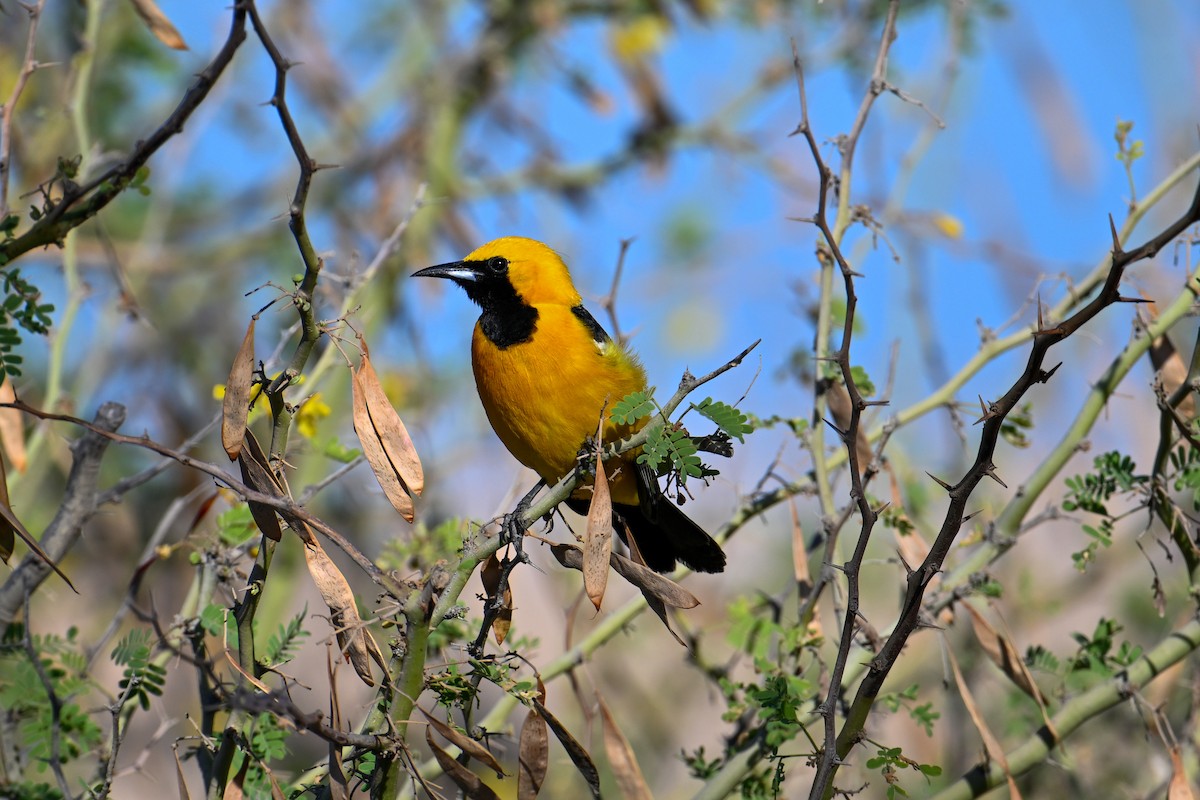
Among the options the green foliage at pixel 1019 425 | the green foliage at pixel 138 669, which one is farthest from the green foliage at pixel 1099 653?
the green foliage at pixel 138 669

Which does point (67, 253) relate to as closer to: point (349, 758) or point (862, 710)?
point (349, 758)

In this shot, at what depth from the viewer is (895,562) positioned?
8.99 feet

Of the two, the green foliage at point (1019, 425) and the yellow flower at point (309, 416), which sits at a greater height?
the yellow flower at point (309, 416)

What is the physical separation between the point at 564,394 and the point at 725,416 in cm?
129

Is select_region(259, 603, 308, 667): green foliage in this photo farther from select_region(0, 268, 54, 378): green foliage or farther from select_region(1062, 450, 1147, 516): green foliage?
select_region(1062, 450, 1147, 516): green foliage

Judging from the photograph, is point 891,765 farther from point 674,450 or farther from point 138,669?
point 138,669

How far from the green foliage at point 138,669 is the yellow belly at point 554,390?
1.27m

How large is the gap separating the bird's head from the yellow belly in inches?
10.4

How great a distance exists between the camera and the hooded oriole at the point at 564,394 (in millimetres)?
3281

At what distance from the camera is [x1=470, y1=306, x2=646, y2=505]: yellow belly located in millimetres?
3295

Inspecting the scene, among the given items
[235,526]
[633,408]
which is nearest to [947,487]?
[633,408]

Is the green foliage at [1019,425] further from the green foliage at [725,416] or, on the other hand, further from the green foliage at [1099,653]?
the green foliage at [725,416]

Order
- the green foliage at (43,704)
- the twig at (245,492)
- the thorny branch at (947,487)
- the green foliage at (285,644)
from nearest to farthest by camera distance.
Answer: the thorny branch at (947,487) < the twig at (245,492) < the green foliage at (285,644) < the green foliage at (43,704)

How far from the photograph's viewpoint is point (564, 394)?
3.30 meters
